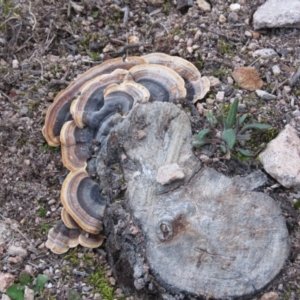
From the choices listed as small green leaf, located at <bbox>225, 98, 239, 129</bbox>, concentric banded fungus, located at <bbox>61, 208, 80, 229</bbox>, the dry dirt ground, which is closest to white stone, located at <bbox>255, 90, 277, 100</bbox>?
the dry dirt ground

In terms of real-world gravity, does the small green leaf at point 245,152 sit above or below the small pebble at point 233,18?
below

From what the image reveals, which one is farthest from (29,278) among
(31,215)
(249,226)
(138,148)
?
(249,226)

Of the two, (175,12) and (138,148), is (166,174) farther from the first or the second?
(175,12)

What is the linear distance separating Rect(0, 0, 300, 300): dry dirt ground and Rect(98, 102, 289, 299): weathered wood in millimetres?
164

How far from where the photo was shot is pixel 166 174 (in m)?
3.09

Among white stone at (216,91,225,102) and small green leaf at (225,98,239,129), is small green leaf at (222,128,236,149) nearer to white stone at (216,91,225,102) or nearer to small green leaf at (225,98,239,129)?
small green leaf at (225,98,239,129)

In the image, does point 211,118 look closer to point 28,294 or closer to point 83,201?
point 83,201

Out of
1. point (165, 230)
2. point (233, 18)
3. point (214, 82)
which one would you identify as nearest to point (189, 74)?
point (214, 82)

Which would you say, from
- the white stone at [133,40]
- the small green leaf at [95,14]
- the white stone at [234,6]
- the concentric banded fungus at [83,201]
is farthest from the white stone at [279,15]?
the concentric banded fungus at [83,201]

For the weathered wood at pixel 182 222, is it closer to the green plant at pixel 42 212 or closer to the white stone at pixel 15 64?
the green plant at pixel 42 212

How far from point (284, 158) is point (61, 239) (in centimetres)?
143

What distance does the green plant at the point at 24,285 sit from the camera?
318 cm

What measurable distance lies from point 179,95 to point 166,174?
2.24ft

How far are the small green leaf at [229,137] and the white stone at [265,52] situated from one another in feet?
2.97
